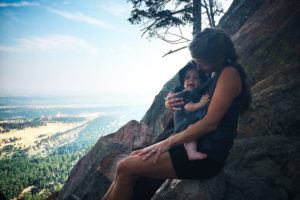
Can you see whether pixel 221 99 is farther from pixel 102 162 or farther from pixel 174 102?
pixel 102 162

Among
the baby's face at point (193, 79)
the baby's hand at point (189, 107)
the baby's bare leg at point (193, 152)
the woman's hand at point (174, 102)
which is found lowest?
the baby's bare leg at point (193, 152)

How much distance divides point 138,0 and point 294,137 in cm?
1586

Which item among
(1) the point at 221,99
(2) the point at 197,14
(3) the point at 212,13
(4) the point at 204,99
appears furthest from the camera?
(3) the point at 212,13

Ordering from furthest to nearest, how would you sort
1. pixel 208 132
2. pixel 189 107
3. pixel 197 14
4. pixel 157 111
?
pixel 197 14
pixel 157 111
pixel 189 107
pixel 208 132

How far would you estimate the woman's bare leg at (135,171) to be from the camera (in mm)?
3471

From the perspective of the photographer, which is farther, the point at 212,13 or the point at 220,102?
the point at 212,13

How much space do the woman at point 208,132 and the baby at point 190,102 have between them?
0.17m

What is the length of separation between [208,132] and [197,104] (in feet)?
1.82

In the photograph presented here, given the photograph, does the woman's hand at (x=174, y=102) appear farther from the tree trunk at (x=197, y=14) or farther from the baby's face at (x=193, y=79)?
the tree trunk at (x=197, y=14)

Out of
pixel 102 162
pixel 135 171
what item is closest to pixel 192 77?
pixel 135 171

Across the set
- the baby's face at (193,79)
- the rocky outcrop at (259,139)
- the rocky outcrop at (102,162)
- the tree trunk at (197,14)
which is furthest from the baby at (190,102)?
the tree trunk at (197,14)

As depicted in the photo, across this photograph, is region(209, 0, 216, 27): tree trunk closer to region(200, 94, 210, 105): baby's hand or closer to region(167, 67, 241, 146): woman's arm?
region(200, 94, 210, 105): baby's hand

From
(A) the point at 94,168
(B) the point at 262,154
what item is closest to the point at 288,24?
(B) the point at 262,154

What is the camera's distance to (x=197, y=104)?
381 centimetres
